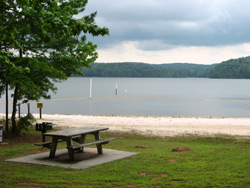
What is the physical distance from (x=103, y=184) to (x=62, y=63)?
8.93 m

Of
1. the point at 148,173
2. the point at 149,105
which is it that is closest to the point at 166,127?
the point at 148,173

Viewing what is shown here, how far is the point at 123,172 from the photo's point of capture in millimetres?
7539

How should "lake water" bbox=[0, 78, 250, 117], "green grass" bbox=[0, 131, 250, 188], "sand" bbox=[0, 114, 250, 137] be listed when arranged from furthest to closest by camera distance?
"lake water" bbox=[0, 78, 250, 117] < "sand" bbox=[0, 114, 250, 137] < "green grass" bbox=[0, 131, 250, 188]

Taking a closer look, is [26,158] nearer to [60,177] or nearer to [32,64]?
[60,177]

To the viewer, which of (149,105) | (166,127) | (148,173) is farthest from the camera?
(149,105)

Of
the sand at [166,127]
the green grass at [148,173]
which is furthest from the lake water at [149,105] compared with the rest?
the green grass at [148,173]

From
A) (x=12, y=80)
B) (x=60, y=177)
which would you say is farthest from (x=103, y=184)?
(x=12, y=80)

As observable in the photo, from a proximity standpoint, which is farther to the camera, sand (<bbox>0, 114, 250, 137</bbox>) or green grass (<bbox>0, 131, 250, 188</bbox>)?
sand (<bbox>0, 114, 250, 137</bbox>)

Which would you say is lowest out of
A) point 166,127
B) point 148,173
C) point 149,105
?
point 149,105

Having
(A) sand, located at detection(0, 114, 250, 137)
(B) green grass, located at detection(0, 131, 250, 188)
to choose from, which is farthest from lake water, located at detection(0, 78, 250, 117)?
(B) green grass, located at detection(0, 131, 250, 188)

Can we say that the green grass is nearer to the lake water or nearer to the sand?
the sand

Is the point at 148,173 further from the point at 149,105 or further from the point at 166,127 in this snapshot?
the point at 149,105

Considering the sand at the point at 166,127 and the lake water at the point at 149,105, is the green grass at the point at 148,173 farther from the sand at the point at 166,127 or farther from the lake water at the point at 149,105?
the lake water at the point at 149,105

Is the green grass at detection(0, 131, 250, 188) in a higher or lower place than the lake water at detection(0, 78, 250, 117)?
higher
